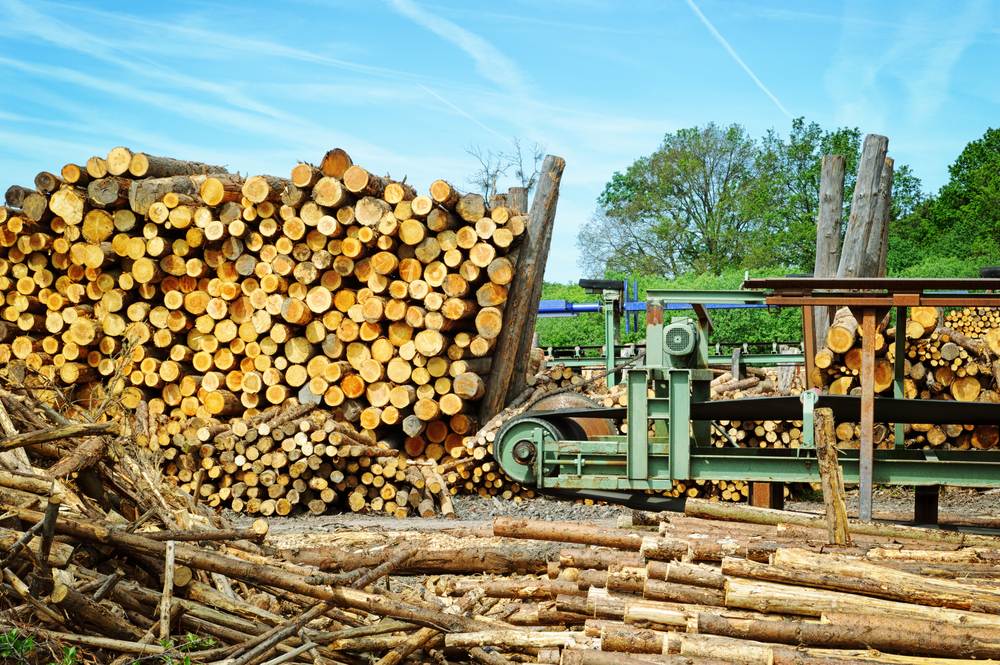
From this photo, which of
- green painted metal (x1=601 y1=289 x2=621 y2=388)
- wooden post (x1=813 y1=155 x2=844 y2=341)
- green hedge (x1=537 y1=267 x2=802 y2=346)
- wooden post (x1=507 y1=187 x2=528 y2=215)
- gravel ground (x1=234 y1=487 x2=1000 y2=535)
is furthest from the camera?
green hedge (x1=537 y1=267 x2=802 y2=346)

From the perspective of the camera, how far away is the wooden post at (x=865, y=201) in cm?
1194

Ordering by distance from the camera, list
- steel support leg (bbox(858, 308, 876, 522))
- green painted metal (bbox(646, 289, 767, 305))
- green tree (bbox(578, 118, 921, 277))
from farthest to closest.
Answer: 1. green tree (bbox(578, 118, 921, 277))
2. green painted metal (bbox(646, 289, 767, 305))
3. steel support leg (bbox(858, 308, 876, 522))

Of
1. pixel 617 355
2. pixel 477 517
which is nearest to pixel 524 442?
pixel 477 517

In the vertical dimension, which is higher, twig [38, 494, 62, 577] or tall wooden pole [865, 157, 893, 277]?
tall wooden pole [865, 157, 893, 277]

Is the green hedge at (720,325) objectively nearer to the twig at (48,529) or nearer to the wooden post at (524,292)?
the wooden post at (524,292)

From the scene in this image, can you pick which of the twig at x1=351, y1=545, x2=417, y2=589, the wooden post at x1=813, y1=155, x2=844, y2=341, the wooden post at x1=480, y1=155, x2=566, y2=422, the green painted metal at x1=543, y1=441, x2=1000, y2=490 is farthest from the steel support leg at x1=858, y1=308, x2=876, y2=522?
the wooden post at x1=480, y1=155, x2=566, y2=422

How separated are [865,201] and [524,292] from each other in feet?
13.0

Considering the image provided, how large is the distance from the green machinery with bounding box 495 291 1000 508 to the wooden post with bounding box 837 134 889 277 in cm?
293

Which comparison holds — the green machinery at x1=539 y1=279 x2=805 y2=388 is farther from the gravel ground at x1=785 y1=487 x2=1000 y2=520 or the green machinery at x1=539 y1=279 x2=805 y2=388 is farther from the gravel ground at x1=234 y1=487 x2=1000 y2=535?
the gravel ground at x1=234 y1=487 x2=1000 y2=535

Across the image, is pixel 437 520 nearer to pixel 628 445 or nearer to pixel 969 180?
pixel 628 445

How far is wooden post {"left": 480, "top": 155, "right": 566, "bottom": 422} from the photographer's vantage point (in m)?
12.0

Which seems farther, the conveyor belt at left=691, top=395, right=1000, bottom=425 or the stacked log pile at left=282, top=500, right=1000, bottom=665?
the conveyor belt at left=691, top=395, right=1000, bottom=425

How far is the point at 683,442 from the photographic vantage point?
8.27m

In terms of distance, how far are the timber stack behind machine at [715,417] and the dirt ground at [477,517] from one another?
575 millimetres
